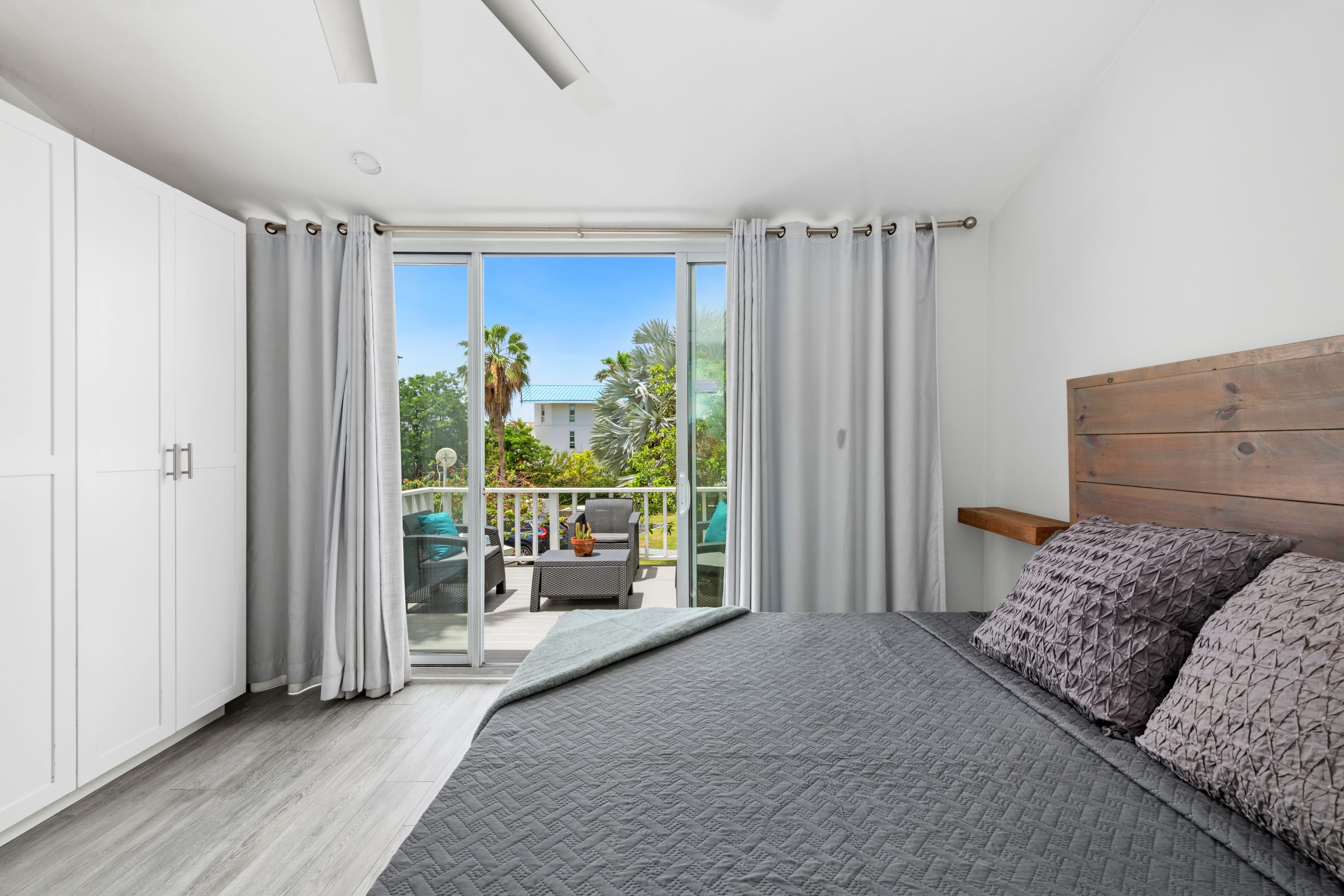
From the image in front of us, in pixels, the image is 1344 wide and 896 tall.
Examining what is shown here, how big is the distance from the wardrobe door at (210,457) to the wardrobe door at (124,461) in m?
0.06

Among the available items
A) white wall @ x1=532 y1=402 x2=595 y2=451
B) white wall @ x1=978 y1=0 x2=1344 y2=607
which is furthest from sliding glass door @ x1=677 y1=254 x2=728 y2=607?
white wall @ x1=532 y1=402 x2=595 y2=451

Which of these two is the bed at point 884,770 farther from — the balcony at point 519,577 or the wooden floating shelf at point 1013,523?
the balcony at point 519,577

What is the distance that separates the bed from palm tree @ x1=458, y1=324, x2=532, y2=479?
6.04 metres

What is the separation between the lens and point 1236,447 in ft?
4.98

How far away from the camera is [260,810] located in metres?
1.91

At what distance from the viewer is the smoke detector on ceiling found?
2410 millimetres

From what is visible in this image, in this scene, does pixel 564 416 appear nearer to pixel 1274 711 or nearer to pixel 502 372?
pixel 502 372

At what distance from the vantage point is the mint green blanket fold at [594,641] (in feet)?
4.65

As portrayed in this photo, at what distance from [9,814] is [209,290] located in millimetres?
1901

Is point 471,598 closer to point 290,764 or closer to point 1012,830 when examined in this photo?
point 290,764

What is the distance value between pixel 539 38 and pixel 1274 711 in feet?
6.54

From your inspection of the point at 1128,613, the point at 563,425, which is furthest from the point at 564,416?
the point at 1128,613

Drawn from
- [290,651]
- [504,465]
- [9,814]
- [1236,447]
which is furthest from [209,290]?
[504,465]

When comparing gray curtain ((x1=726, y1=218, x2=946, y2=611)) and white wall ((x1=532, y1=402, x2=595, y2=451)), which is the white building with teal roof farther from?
gray curtain ((x1=726, y1=218, x2=946, y2=611))
